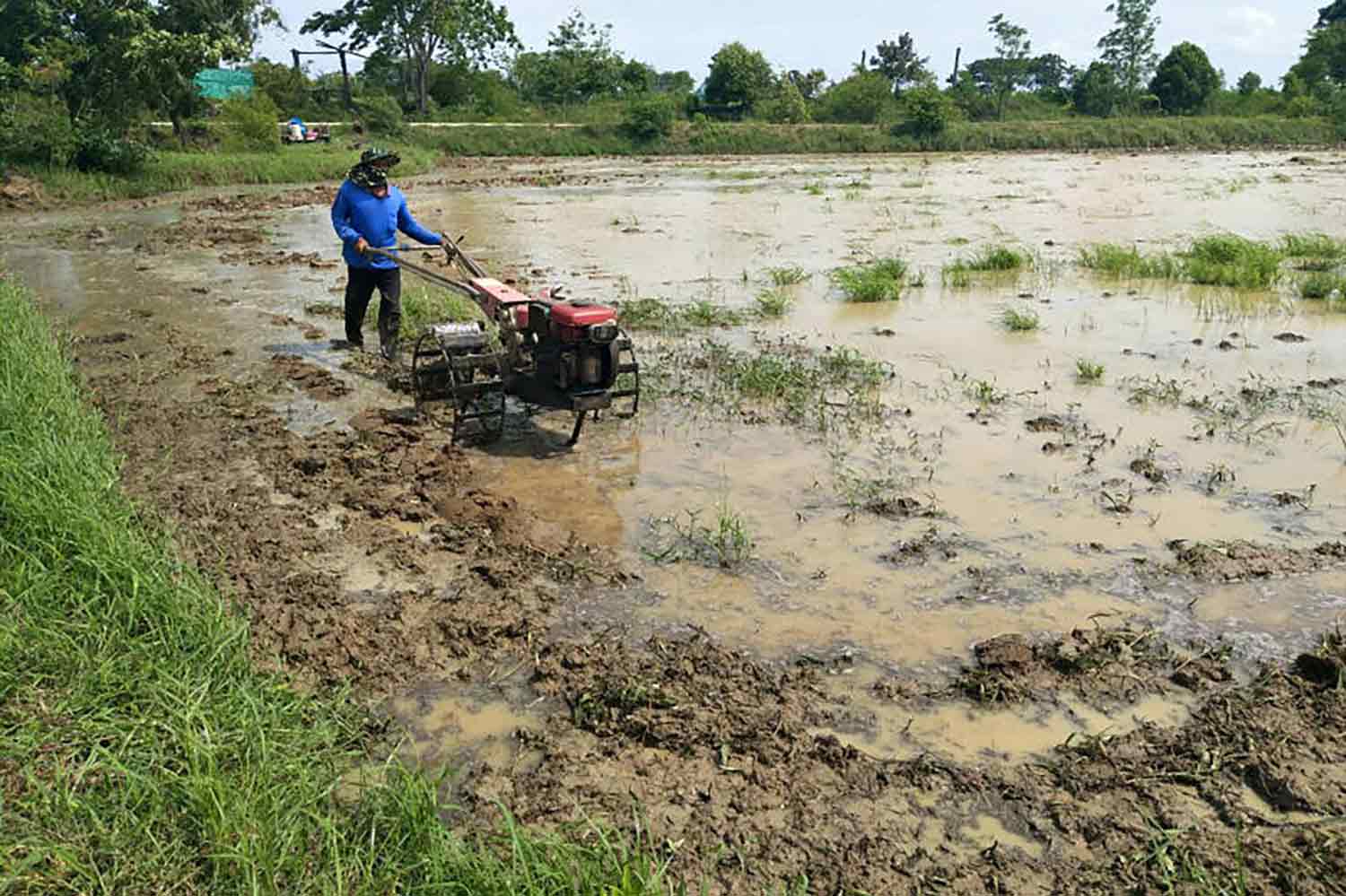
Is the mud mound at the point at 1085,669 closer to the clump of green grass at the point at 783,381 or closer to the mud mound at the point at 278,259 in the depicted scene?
the clump of green grass at the point at 783,381

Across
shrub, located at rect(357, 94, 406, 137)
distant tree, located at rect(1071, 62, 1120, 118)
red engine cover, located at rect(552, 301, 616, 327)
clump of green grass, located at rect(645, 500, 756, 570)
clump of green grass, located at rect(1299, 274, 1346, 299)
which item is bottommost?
clump of green grass, located at rect(645, 500, 756, 570)

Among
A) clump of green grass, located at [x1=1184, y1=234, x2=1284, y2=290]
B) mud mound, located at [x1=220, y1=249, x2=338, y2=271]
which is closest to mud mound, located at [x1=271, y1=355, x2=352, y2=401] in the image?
mud mound, located at [x1=220, y1=249, x2=338, y2=271]

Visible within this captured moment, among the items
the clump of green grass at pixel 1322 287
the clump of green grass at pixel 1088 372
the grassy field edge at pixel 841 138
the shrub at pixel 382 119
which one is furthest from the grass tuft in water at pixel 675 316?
the shrub at pixel 382 119

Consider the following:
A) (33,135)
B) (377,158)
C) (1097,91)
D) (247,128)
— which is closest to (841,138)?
(1097,91)

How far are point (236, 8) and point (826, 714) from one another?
107ft

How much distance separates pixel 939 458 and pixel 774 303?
4.42 metres

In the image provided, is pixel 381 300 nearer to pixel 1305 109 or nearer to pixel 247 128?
pixel 247 128

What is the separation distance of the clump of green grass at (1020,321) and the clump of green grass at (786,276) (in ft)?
8.49

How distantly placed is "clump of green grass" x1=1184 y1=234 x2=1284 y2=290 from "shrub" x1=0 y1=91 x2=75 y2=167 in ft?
71.9

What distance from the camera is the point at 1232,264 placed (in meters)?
11.7

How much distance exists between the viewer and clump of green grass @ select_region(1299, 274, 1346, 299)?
10359mm

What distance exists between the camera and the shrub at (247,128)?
28953mm

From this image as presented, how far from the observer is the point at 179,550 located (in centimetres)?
451

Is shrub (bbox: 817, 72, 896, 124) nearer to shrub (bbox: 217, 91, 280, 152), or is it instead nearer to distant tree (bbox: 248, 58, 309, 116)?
distant tree (bbox: 248, 58, 309, 116)
